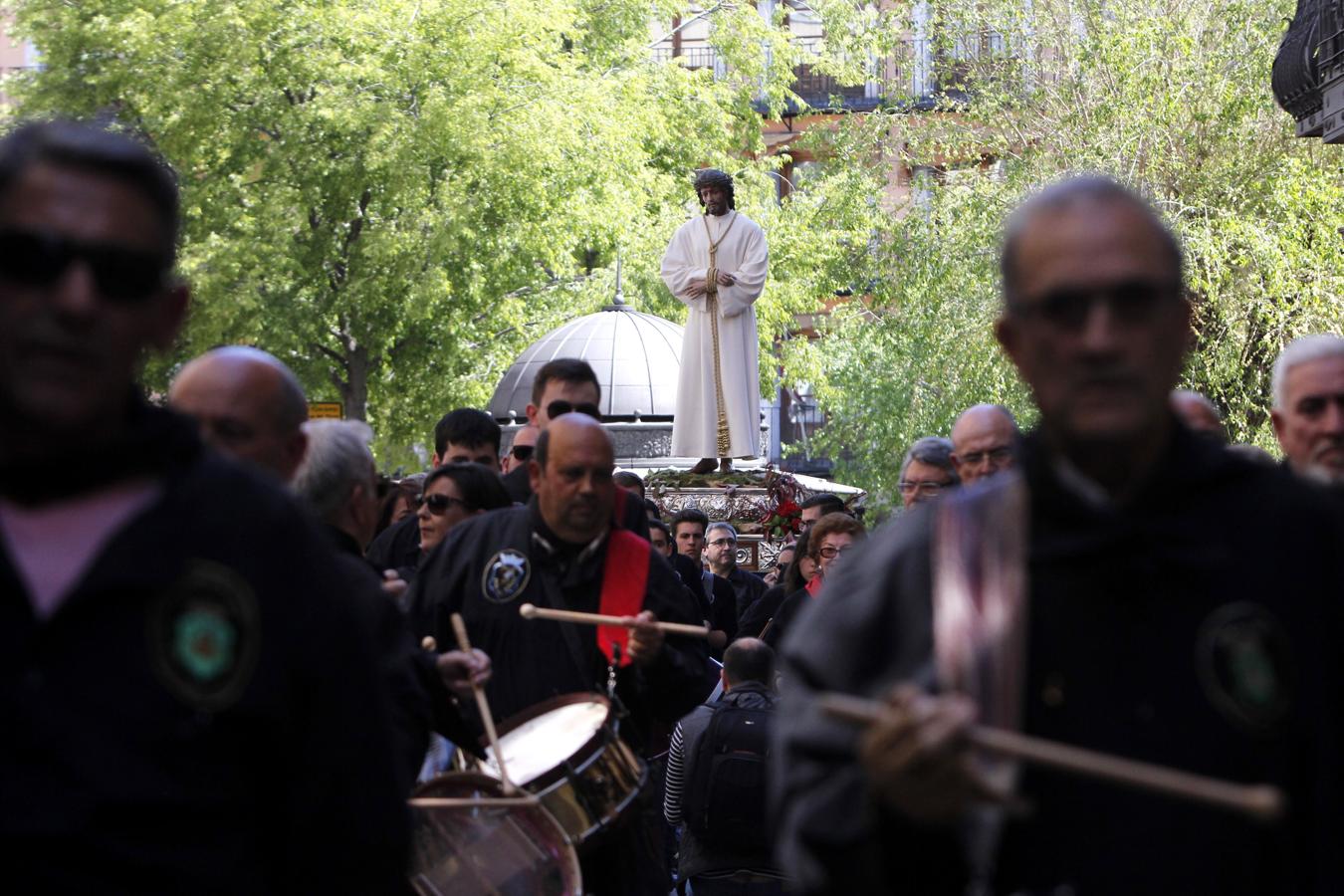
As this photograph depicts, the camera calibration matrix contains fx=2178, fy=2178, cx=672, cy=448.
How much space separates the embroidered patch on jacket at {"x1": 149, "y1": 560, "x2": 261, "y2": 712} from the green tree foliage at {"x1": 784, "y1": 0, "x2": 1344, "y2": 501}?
21.2 meters

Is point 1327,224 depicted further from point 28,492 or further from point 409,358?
point 28,492

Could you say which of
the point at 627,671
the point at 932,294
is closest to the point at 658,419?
the point at 932,294

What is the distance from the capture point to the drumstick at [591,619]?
6840mm

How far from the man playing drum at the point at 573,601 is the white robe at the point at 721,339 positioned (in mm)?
9451

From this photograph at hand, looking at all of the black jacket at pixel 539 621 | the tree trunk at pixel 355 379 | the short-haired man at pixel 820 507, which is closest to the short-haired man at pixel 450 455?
the black jacket at pixel 539 621

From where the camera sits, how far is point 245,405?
477 cm

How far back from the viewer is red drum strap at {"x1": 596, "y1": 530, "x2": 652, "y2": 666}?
717 cm

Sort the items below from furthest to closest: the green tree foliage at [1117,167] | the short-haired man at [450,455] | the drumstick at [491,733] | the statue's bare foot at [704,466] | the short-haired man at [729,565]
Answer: the green tree foliage at [1117,167]
the statue's bare foot at [704,466]
the short-haired man at [729,565]
the short-haired man at [450,455]
the drumstick at [491,733]

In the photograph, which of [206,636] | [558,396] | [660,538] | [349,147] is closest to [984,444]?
[558,396]

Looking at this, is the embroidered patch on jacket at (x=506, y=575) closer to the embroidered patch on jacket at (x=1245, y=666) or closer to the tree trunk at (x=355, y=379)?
the embroidered patch on jacket at (x=1245, y=666)

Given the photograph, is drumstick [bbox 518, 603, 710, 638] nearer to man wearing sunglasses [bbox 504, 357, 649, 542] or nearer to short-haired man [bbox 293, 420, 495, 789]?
short-haired man [bbox 293, 420, 495, 789]

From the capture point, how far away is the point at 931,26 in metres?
29.4

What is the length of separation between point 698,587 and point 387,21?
65.9 ft

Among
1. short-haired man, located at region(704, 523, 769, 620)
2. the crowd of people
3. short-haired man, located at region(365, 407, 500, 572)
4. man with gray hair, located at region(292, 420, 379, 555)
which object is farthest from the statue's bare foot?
the crowd of people
